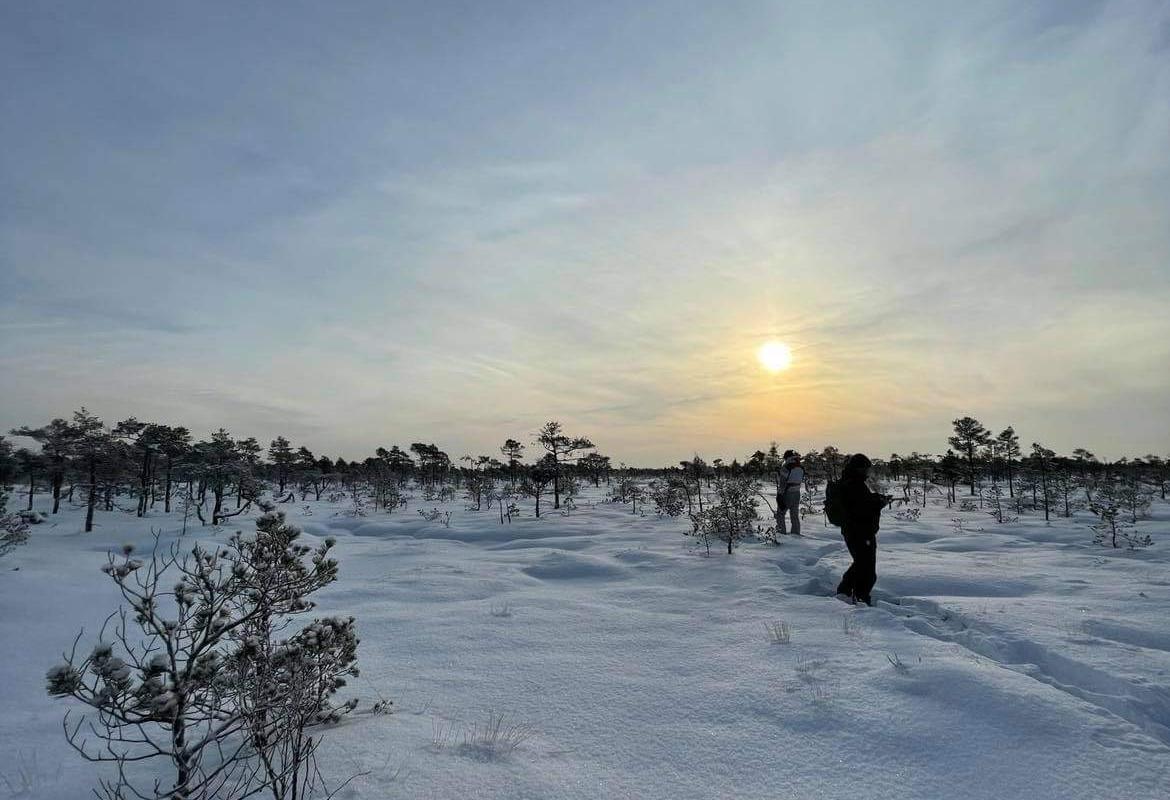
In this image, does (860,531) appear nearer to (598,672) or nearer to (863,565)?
(863,565)

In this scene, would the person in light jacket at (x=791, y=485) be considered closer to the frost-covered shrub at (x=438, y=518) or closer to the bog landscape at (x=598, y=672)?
the bog landscape at (x=598, y=672)

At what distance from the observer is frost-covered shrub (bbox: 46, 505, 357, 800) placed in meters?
2.67

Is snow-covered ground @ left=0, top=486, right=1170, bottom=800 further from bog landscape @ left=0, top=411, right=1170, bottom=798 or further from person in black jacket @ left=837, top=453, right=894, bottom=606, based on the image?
person in black jacket @ left=837, top=453, right=894, bottom=606

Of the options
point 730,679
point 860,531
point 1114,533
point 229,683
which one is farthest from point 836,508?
point 1114,533

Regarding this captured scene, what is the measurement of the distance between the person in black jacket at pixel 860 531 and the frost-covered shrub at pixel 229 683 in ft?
20.7

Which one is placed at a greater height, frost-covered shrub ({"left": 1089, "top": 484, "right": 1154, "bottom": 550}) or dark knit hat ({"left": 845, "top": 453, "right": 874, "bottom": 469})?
dark knit hat ({"left": 845, "top": 453, "right": 874, "bottom": 469})

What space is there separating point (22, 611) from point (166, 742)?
6522 millimetres

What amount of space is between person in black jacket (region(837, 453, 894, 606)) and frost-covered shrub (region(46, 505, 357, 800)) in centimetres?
632

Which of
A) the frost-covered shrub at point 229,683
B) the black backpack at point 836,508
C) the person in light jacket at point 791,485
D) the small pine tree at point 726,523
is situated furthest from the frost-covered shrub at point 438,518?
the frost-covered shrub at point 229,683

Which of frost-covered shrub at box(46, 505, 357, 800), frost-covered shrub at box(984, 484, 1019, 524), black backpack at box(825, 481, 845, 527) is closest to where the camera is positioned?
frost-covered shrub at box(46, 505, 357, 800)

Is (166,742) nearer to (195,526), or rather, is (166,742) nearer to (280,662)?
(280,662)

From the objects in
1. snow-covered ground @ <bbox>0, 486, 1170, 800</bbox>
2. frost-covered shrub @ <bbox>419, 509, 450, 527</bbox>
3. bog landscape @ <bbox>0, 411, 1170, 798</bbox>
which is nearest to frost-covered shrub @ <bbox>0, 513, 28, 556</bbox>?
bog landscape @ <bbox>0, 411, 1170, 798</bbox>

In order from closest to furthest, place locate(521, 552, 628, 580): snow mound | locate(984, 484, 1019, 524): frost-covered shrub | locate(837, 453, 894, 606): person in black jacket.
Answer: locate(837, 453, 894, 606): person in black jacket < locate(521, 552, 628, 580): snow mound < locate(984, 484, 1019, 524): frost-covered shrub

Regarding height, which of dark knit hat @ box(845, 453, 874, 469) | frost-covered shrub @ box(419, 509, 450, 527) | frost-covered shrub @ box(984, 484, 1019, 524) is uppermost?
dark knit hat @ box(845, 453, 874, 469)
